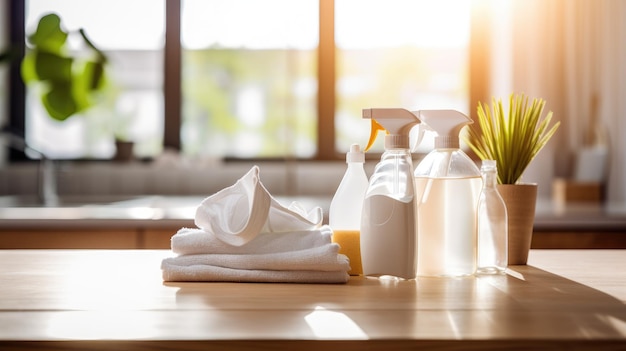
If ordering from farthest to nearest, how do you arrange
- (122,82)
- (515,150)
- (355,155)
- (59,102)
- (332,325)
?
(122,82), (515,150), (355,155), (332,325), (59,102)

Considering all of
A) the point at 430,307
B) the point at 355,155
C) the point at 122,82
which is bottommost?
the point at 430,307

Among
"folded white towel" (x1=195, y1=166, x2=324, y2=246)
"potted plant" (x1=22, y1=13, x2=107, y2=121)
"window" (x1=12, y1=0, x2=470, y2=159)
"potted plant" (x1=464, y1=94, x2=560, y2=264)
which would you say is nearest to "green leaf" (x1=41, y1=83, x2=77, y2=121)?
"potted plant" (x1=22, y1=13, x2=107, y2=121)

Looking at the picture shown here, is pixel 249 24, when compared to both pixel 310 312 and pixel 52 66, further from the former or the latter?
pixel 52 66

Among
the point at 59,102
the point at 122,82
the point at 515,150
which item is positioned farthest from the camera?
the point at 122,82

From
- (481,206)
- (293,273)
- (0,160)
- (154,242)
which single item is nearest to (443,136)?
(481,206)

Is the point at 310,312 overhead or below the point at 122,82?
below

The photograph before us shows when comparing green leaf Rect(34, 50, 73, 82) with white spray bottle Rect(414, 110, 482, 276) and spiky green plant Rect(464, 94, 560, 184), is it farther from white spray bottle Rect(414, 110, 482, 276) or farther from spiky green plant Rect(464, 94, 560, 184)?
spiky green plant Rect(464, 94, 560, 184)

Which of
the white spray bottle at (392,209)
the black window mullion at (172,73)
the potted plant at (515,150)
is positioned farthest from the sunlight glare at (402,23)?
the white spray bottle at (392,209)

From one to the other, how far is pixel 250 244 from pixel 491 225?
0.36 meters

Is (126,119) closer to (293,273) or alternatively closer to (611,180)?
(611,180)

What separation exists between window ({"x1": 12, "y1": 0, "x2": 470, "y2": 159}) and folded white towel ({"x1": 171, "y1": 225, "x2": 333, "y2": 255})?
2.72m

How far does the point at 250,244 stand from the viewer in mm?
950

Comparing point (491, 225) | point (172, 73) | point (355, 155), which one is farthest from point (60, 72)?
point (172, 73)

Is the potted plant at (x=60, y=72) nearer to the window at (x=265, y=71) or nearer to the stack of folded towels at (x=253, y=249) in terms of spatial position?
the stack of folded towels at (x=253, y=249)
